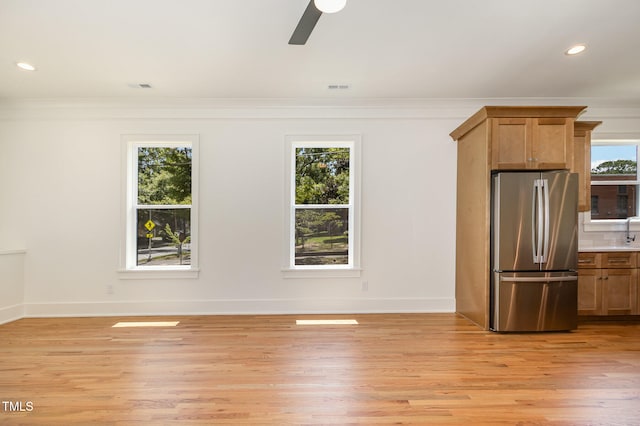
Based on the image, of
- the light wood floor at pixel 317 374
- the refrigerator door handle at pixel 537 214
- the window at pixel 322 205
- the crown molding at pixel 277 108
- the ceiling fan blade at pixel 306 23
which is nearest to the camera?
the ceiling fan blade at pixel 306 23

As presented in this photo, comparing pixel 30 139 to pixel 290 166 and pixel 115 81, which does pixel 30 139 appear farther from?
pixel 290 166

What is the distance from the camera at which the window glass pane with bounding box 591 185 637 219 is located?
15.6 feet

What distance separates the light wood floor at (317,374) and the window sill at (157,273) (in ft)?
2.27

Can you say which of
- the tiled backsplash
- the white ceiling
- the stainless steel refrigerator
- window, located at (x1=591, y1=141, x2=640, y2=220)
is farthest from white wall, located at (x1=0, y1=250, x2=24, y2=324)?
window, located at (x1=591, y1=141, x2=640, y2=220)

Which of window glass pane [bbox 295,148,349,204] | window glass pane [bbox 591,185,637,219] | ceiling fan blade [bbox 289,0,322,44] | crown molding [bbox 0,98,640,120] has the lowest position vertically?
window glass pane [bbox 591,185,637,219]

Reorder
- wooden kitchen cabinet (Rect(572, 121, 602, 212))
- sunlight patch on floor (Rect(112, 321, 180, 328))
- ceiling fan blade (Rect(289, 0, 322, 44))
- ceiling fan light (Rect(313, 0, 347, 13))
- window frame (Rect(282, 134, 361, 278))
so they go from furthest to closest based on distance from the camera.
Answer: window frame (Rect(282, 134, 361, 278))
wooden kitchen cabinet (Rect(572, 121, 602, 212))
sunlight patch on floor (Rect(112, 321, 180, 328))
ceiling fan blade (Rect(289, 0, 322, 44))
ceiling fan light (Rect(313, 0, 347, 13))

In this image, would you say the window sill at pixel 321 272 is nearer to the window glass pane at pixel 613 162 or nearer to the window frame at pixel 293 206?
the window frame at pixel 293 206

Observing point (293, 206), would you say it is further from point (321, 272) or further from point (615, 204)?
point (615, 204)

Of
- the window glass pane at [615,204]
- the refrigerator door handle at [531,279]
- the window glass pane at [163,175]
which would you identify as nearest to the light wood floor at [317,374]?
the refrigerator door handle at [531,279]

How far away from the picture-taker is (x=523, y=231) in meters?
3.73

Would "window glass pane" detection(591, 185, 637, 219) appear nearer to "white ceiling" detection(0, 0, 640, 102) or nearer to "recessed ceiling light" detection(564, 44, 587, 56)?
"white ceiling" detection(0, 0, 640, 102)

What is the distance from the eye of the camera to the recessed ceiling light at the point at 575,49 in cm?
313

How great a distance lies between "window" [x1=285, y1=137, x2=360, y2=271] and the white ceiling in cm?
76

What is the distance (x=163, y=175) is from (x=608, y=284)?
18.5ft
